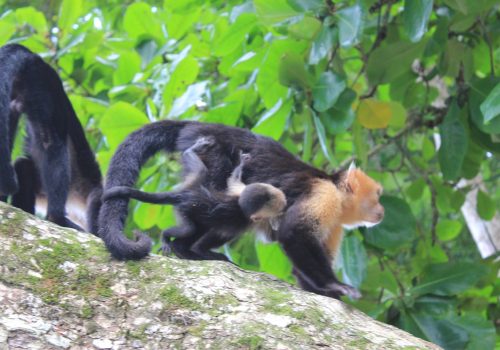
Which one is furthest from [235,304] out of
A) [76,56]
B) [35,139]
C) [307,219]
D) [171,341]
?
[76,56]

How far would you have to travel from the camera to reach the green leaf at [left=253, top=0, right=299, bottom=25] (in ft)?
12.1

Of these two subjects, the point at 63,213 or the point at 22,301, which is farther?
the point at 63,213

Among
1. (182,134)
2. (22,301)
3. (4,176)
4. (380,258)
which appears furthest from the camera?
(380,258)

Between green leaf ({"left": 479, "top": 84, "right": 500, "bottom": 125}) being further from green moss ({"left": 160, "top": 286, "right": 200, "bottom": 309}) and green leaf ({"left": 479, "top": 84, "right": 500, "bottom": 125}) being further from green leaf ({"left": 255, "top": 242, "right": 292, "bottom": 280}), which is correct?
green moss ({"left": 160, "top": 286, "right": 200, "bottom": 309})

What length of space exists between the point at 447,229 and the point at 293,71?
6.28 ft

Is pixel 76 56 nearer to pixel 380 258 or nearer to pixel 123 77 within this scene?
pixel 123 77

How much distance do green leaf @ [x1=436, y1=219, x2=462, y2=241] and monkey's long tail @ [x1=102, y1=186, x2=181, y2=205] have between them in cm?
248

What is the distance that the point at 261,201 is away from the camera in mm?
3186

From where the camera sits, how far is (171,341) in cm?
226

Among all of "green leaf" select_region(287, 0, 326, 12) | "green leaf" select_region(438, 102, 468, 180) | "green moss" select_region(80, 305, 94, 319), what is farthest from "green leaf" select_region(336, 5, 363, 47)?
"green moss" select_region(80, 305, 94, 319)

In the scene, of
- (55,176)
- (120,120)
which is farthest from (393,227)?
(55,176)

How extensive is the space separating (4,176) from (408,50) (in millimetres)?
2332

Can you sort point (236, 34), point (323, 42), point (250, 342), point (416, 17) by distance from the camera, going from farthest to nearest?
point (236, 34)
point (323, 42)
point (416, 17)
point (250, 342)

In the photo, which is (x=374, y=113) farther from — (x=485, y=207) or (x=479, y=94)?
(x=485, y=207)
